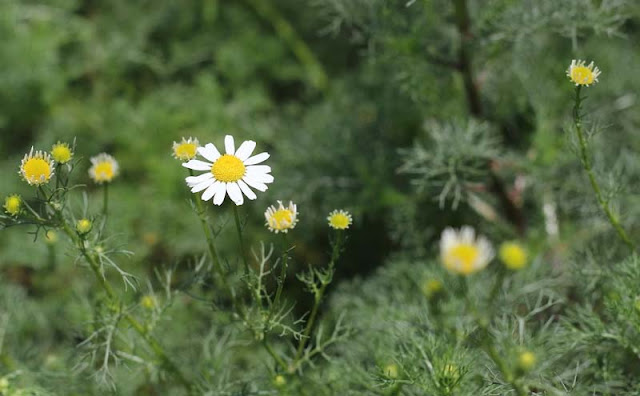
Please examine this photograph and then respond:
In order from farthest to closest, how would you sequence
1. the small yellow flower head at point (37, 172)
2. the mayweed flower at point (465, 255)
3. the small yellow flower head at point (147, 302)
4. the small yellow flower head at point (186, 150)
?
the small yellow flower head at point (147, 302) < the small yellow flower head at point (186, 150) < the small yellow flower head at point (37, 172) < the mayweed flower at point (465, 255)

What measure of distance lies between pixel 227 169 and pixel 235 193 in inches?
2.9

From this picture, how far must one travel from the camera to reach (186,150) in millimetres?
1291

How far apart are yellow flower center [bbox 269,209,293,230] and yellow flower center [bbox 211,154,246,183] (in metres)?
0.13

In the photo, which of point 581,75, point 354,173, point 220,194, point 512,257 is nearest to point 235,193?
point 220,194

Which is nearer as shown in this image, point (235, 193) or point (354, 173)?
point (235, 193)

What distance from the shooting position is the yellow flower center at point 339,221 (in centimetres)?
125


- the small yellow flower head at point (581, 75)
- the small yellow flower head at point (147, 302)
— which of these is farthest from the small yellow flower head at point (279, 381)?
the small yellow flower head at point (581, 75)

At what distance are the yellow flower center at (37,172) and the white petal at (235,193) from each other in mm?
321

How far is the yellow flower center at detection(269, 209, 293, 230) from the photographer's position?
3.88 feet

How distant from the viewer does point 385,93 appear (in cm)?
250

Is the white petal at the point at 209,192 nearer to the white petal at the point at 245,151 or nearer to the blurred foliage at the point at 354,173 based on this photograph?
the white petal at the point at 245,151

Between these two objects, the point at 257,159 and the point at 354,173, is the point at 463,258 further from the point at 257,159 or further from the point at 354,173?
the point at 354,173

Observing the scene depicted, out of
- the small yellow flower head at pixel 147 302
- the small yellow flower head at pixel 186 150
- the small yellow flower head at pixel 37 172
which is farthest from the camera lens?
the small yellow flower head at pixel 147 302

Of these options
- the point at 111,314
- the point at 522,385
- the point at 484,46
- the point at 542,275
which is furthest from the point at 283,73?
the point at 522,385
